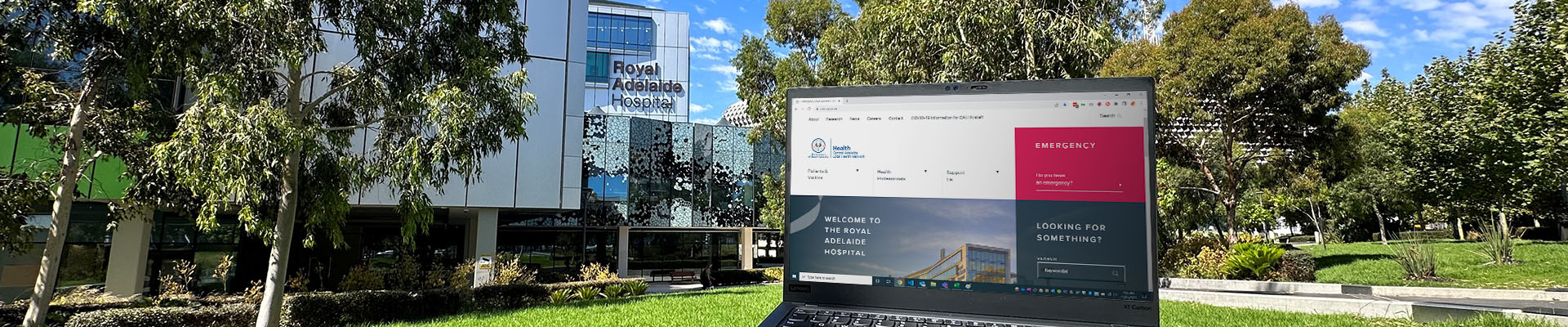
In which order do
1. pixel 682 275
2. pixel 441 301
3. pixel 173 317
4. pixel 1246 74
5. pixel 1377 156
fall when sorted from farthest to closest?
pixel 682 275
pixel 1377 156
pixel 1246 74
pixel 441 301
pixel 173 317

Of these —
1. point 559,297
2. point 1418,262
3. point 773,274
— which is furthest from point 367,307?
point 1418,262

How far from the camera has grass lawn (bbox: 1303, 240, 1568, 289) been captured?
10305mm

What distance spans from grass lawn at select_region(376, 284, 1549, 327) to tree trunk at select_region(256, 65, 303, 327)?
5.69ft

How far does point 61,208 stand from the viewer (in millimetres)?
8398

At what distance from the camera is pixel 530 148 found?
48.1ft

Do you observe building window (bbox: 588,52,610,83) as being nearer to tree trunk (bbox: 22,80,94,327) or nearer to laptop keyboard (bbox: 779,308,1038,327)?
tree trunk (bbox: 22,80,94,327)

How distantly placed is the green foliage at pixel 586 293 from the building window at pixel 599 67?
20.2 meters

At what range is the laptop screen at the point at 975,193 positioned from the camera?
162cm

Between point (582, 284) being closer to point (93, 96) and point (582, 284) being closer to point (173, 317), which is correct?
point (173, 317)

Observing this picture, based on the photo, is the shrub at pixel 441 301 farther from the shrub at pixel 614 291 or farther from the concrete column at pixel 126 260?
the concrete column at pixel 126 260

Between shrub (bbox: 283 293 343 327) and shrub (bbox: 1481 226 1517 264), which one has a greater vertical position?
shrub (bbox: 1481 226 1517 264)

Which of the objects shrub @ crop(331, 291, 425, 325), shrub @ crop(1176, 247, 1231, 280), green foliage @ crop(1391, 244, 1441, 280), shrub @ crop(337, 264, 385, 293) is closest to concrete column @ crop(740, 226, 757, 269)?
shrub @ crop(337, 264, 385, 293)

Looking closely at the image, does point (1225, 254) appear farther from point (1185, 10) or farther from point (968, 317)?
point (968, 317)

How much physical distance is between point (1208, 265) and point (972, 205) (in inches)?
482
